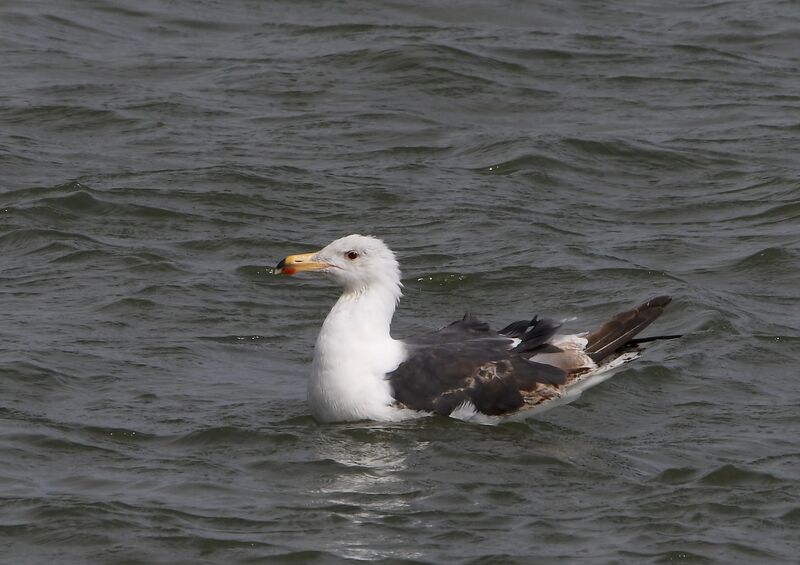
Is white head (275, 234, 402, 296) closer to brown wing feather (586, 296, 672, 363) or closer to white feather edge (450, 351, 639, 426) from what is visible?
white feather edge (450, 351, 639, 426)

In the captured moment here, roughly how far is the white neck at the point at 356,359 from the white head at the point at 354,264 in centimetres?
5

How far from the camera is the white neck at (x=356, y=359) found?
395 inches

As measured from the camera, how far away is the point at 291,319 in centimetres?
1250

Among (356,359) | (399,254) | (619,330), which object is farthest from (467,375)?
(399,254)

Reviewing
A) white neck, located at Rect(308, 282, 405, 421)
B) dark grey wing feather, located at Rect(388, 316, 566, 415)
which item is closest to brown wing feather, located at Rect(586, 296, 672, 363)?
dark grey wing feather, located at Rect(388, 316, 566, 415)

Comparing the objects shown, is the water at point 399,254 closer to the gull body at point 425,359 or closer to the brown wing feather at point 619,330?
the gull body at point 425,359

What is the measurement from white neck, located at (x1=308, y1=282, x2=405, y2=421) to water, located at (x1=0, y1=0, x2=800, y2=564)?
6.8 inches

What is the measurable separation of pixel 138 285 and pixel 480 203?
12.0 feet

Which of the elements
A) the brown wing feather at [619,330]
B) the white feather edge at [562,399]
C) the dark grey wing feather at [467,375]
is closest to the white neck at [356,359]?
the dark grey wing feather at [467,375]

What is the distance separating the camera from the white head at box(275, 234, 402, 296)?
34.2 ft

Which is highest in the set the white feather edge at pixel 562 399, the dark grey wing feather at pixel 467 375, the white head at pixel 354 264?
the white head at pixel 354 264

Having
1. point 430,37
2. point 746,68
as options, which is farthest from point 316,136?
point 746,68

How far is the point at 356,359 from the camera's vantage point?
33.3 ft

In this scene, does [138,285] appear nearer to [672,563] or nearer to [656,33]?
[672,563]
